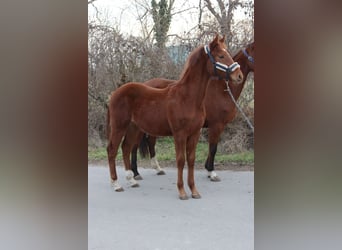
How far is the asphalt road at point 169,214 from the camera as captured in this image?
95 cm

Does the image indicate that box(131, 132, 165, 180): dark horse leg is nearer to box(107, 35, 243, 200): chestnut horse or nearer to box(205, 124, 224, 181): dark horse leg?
box(107, 35, 243, 200): chestnut horse

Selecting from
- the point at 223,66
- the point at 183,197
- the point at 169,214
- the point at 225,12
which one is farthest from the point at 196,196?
the point at 225,12

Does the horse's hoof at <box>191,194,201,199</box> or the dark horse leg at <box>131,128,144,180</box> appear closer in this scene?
the horse's hoof at <box>191,194,201,199</box>

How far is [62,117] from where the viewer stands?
729mm

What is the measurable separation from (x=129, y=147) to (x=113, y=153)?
8cm

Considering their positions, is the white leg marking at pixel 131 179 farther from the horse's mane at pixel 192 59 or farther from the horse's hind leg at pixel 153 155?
the horse's mane at pixel 192 59

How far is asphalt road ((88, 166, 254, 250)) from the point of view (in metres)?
0.95

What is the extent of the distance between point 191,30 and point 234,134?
45 centimetres

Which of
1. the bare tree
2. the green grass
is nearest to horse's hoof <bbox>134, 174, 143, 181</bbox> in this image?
the green grass

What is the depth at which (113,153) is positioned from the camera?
4.09 ft

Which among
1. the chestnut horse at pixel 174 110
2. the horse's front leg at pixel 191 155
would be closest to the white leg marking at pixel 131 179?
the chestnut horse at pixel 174 110

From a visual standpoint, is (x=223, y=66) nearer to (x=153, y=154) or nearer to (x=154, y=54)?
(x=154, y=54)

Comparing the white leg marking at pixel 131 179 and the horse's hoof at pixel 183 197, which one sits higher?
the white leg marking at pixel 131 179

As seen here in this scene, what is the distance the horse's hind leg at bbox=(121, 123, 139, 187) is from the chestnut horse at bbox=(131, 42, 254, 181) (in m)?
0.02
